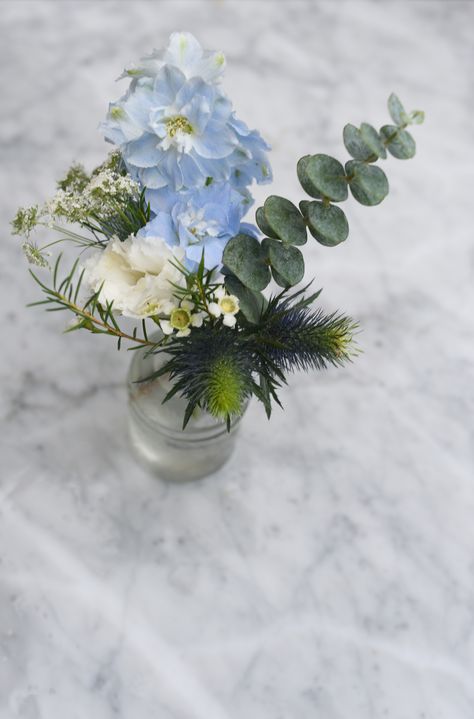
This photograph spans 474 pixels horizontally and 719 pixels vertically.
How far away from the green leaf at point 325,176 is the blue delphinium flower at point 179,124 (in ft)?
0.13

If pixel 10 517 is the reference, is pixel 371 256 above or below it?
above

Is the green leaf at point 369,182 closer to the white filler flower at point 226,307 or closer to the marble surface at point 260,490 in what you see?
the white filler flower at point 226,307

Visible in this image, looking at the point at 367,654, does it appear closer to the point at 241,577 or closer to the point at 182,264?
the point at 241,577

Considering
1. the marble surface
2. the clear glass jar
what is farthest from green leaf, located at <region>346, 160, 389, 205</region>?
the marble surface

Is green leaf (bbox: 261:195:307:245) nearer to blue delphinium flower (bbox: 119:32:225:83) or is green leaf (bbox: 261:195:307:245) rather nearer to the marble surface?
blue delphinium flower (bbox: 119:32:225:83)

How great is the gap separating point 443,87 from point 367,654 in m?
0.71

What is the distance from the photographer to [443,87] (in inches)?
42.5

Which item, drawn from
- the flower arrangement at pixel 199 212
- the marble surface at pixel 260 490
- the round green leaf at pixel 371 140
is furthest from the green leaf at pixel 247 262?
the marble surface at pixel 260 490

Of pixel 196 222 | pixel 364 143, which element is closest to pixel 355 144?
pixel 364 143

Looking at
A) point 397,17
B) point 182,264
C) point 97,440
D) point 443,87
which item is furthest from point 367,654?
point 397,17

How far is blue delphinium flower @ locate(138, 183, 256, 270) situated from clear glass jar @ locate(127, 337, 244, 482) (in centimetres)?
18

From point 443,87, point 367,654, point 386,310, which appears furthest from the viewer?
point 443,87

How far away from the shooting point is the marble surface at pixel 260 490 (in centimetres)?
74

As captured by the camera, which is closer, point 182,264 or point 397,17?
point 182,264
